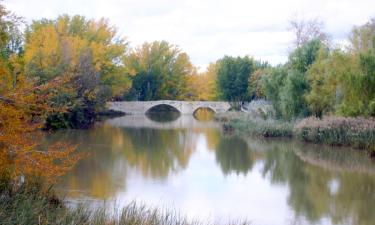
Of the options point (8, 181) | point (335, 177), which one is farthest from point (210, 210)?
point (335, 177)

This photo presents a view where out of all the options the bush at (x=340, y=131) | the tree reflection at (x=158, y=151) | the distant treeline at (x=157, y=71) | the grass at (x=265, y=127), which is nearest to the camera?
the tree reflection at (x=158, y=151)

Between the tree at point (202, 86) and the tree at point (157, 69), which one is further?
the tree at point (202, 86)

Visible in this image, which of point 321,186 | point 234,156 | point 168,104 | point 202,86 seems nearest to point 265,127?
point 234,156

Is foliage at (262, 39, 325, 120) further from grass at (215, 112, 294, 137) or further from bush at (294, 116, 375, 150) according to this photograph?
bush at (294, 116, 375, 150)

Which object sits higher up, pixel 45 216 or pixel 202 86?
pixel 202 86

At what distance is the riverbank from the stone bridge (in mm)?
21324

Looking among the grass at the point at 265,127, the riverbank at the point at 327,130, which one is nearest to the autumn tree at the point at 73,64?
the grass at the point at 265,127

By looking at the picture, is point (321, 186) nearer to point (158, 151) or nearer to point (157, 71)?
point (158, 151)

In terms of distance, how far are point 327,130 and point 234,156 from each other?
14.6 ft

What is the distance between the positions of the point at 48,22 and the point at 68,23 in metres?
1.59

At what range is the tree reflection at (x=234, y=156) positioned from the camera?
16.5 meters

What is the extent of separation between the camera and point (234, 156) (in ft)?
62.9

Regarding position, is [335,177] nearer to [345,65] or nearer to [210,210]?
[210,210]

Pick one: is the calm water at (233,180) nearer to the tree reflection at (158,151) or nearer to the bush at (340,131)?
the tree reflection at (158,151)
